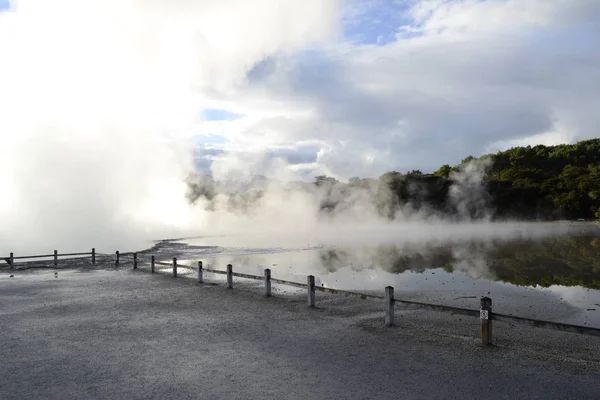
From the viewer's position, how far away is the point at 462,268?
21.3 m

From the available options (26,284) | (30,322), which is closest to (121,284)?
(26,284)

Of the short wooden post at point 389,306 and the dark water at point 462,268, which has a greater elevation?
the short wooden post at point 389,306

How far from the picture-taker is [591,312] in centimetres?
1228

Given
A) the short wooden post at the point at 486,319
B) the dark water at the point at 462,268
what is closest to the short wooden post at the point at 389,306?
the short wooden post at the point at 486,319

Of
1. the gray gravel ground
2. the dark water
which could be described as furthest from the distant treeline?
the gray gravel ground

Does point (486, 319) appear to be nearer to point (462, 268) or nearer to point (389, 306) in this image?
point (389, 306)

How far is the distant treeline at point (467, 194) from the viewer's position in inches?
2591

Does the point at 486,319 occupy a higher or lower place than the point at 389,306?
higher

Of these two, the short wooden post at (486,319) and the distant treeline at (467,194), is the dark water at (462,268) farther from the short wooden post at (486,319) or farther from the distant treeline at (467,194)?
Answer: the distant treeline at (467,194)

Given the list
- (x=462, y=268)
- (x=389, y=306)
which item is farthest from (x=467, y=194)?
(x=389, y=306)

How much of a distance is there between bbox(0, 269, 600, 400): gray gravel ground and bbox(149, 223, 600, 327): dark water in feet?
Result: 8.89

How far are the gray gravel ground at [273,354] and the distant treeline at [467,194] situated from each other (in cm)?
5847

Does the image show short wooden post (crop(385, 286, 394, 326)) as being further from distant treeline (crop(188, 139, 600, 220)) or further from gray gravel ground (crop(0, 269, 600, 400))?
distant treeline (crop(188, 139, 600, 220))

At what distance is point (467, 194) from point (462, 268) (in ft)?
185
